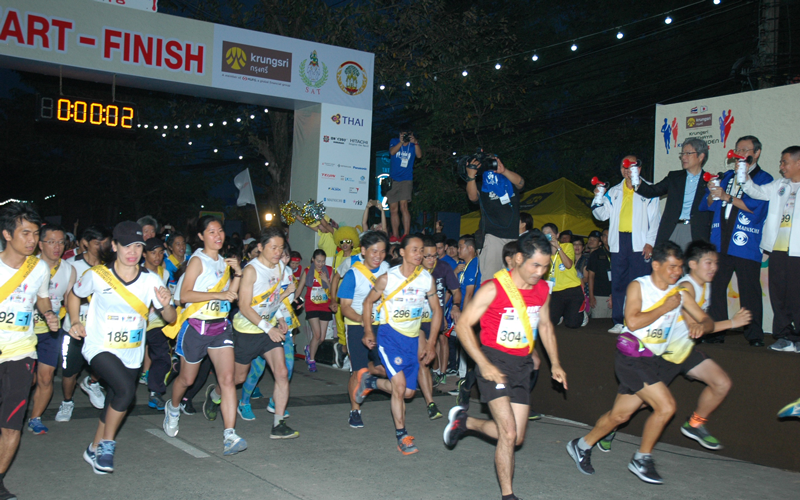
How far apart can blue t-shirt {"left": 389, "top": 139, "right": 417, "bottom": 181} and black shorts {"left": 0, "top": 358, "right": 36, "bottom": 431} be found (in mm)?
7797

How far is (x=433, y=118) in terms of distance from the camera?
19.5 meters

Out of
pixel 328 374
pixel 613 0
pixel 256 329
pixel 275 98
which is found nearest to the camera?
pixel 256 329

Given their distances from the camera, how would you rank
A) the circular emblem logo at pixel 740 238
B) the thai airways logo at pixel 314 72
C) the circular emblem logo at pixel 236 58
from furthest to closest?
the thai airways logo at pixel 314 72 < the circular emblem logo at pixel 236 58 < the circular emblem logo at pixel 740 238

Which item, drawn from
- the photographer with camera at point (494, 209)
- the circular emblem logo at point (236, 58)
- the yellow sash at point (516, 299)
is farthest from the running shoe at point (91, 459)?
the circular emblem logo at point (236, 58)

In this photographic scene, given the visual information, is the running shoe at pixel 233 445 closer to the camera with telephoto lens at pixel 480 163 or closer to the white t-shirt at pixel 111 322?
the white t-shirt at pixel 111 322

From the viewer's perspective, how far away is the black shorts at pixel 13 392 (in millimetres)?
4387

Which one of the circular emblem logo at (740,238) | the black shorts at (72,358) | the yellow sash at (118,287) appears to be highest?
the circular emblem logo at (740,238)

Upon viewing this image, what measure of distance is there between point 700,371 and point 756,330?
3.97ft

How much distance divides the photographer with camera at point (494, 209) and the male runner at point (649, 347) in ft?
8.15

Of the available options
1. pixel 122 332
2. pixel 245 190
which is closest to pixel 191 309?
pixel 122 332

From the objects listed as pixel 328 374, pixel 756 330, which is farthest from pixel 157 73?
pixel 756 330

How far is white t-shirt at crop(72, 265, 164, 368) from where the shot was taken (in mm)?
5023

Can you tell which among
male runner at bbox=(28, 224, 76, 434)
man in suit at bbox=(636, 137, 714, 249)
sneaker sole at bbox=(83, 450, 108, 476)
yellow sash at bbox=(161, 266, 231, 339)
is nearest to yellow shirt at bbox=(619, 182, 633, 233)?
man in suit at bbox=(636, 137, 714, 249)

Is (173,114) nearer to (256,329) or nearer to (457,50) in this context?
(457,50)
